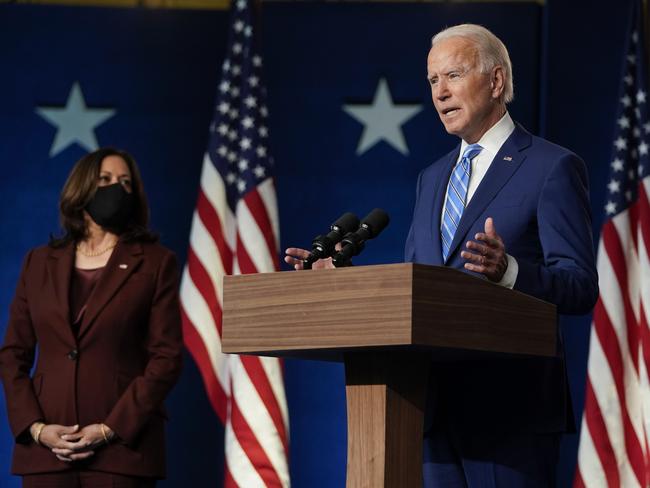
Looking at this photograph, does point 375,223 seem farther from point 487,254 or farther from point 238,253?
point 238,253

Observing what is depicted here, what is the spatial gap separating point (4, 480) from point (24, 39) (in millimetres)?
2160

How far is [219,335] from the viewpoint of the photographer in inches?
190

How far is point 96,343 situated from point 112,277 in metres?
0.24

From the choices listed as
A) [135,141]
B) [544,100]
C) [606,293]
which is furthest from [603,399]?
[135,141]

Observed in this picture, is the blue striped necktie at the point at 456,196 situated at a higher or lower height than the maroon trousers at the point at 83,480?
higher

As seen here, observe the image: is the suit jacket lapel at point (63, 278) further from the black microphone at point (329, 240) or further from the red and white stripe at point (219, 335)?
the black microphone at point (329, 240)

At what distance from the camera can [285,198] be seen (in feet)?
17.5

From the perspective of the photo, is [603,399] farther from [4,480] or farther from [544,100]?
[4,480]

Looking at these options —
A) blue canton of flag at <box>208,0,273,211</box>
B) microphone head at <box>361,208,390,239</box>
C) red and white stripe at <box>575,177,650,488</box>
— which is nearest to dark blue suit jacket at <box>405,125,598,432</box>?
microphone head at <box>361,208,390,239</box>

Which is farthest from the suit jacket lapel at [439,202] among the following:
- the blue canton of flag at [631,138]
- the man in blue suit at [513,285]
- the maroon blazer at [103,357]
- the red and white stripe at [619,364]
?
the blue canton of flag at [631,138]

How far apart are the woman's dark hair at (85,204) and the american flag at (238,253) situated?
2.98ft

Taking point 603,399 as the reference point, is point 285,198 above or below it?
above

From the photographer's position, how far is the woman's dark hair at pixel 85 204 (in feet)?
12.7

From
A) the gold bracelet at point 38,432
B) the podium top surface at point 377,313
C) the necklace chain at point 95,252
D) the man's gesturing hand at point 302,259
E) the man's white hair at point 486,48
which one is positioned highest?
the man's white hair at point 486,48
